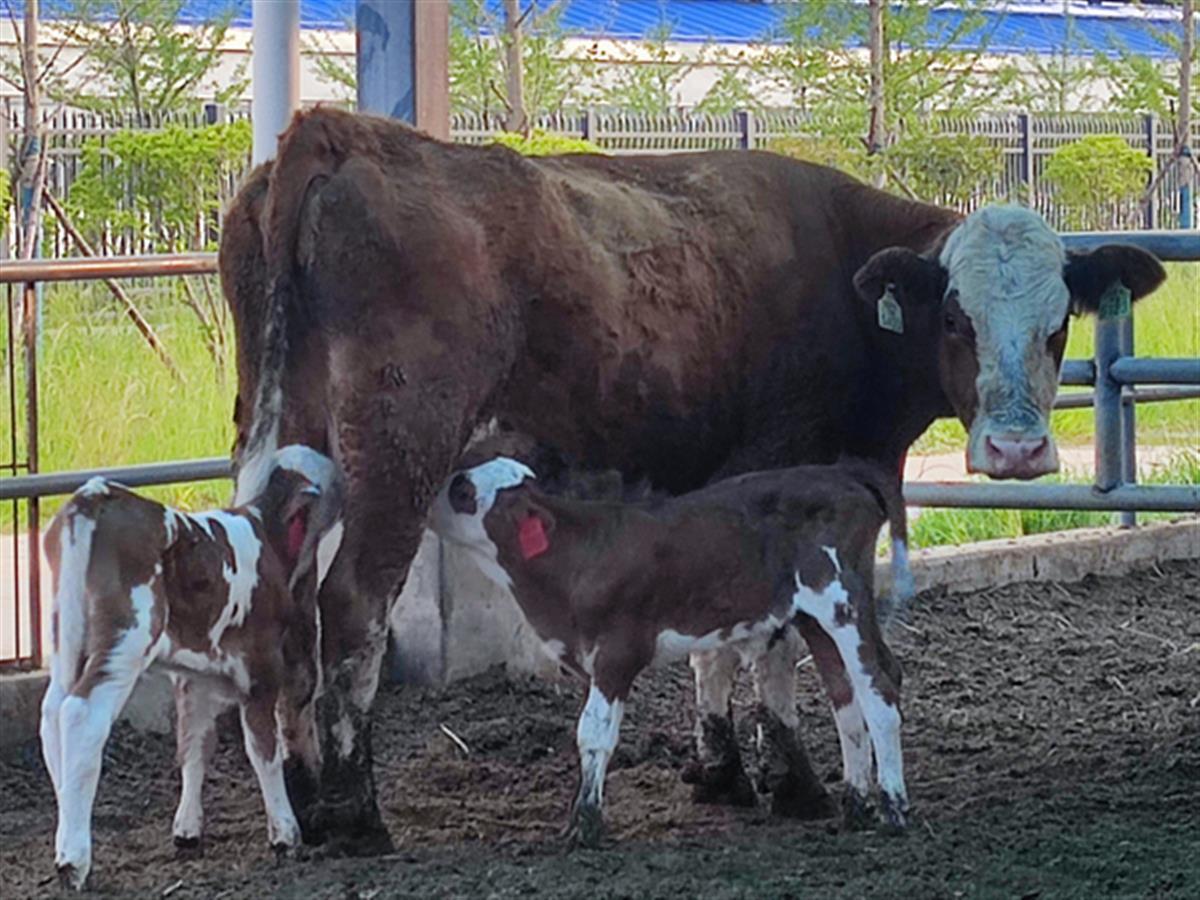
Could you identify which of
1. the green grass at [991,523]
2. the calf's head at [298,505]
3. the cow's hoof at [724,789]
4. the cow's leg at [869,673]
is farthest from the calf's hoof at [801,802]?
the green grass at [991,523]

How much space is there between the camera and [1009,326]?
688 cm

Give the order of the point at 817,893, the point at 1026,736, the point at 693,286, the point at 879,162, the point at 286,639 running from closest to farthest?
the point at 817,893, the point at 286,639, the point at 693,286, the point at 1026,736, the point at 879,162

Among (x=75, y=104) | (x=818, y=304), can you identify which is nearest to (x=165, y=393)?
(x=818, y=304)

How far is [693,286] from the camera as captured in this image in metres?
7.05

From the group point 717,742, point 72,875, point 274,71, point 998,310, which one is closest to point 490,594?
point 717,742

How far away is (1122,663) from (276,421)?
13.0ft

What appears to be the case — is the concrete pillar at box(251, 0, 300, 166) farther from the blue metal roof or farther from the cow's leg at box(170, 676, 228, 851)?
the blue metal roof

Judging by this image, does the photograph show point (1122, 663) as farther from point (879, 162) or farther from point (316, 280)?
Answer: point (879, 162)

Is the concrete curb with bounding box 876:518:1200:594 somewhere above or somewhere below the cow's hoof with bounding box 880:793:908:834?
above

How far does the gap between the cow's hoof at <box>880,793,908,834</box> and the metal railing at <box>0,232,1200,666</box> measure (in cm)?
218

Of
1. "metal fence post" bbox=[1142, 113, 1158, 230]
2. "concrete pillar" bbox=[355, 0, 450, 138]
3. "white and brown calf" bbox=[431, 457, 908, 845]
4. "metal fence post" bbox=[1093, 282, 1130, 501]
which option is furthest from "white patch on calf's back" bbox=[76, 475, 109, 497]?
"metal fence post" bbox=[1142, 113, 1158, 230]

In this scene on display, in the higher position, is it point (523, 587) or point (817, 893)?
point (523, 587)

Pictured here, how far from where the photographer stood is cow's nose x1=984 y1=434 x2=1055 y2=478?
6637 mm

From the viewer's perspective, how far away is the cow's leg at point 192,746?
19.8 feet
